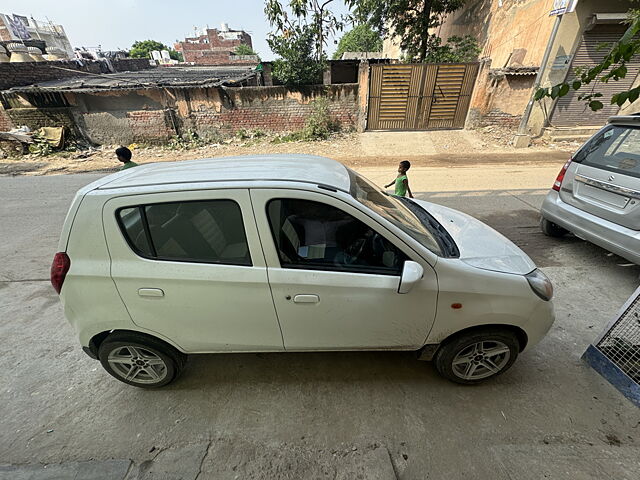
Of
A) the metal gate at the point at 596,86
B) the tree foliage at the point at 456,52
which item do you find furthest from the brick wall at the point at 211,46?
the metal gate at the point at 596,86

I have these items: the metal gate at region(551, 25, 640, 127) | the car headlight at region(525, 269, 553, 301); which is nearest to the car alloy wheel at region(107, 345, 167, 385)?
the car headlight at region(525, 269, 553, 301)

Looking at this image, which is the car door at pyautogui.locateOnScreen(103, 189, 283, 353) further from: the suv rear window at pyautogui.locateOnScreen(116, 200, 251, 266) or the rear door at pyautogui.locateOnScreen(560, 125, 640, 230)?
the rear door at pyautogui.locateOnScreen(560, 125, 640, 230)

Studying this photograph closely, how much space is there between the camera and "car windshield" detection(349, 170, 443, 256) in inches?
81.0

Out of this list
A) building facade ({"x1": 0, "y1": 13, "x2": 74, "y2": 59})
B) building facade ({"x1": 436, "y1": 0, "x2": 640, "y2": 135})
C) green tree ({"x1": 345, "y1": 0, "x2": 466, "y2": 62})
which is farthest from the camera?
building facade ({"x1": 0, "y1": 13, "x2": 74, "y2": 59})

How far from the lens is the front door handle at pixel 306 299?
6.27ft

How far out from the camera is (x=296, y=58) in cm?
1127

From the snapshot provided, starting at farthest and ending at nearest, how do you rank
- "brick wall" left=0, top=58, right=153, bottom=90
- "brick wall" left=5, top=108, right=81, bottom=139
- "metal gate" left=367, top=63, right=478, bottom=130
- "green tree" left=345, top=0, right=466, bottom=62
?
1. "brick wall" left=0, top=58, right=153, bottom=90
2. "green tree" left=345, top=0, right=466, bottom=62
3. "brick wall" left=5, top=108, right=81, bottom=139
4. "metal gate" left=367, top=63, right=478, bottom=130

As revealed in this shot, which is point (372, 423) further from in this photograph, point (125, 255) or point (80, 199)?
point (80, 199)

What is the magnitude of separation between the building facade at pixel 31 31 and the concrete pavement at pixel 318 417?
1695 inches

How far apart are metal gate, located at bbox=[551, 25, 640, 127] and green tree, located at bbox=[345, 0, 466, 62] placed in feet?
17.0

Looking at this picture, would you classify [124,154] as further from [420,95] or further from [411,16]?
[411,16]

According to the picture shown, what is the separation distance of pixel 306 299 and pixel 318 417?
38.3 inches

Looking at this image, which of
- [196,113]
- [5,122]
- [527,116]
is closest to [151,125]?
[196,113]

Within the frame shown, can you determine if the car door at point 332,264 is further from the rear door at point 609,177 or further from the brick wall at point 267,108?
the brick wall at point 267,108
